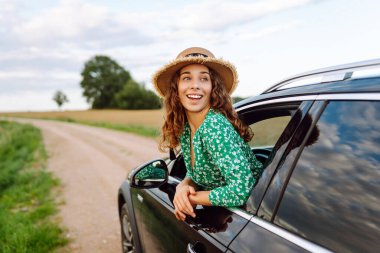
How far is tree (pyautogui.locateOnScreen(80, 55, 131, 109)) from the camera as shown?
78.5 meters

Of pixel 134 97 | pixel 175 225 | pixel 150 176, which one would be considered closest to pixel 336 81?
pixel 175 225

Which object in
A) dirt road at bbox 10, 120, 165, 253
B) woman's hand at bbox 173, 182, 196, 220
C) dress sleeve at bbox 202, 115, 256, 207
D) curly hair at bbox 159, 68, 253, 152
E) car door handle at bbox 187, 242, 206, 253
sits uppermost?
curly hair at bbox 159, 68, 253, 152

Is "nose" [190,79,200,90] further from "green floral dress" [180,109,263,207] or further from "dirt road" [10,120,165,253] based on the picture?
"dirt road" [10,120,165,253]

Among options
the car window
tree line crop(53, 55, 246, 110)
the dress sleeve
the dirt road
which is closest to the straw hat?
the car window

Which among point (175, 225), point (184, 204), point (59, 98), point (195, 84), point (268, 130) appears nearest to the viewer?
point (184, 204)

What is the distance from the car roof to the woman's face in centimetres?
43

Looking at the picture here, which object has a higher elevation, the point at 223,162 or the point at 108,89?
the point at 108,89

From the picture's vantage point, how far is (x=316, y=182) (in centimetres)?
129

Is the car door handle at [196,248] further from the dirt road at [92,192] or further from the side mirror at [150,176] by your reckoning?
the dirt road at [92,192]

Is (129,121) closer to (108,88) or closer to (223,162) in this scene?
(108,88)

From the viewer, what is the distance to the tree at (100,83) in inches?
3091

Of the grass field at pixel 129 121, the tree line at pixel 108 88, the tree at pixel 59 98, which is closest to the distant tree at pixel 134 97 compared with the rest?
the tree line at pixel 108 88

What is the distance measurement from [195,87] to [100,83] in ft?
259

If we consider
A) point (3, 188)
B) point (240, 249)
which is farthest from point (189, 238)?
point (3, 188)
